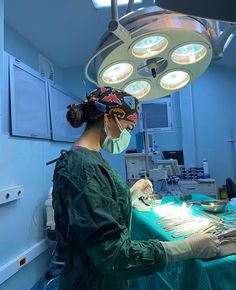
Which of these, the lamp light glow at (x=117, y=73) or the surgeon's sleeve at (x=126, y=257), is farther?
the lamp light glow at (x=117, y=73)

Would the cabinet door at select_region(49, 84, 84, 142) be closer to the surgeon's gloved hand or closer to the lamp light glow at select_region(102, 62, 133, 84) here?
the lamp light glow at select_region(102, 62, 133, 84)

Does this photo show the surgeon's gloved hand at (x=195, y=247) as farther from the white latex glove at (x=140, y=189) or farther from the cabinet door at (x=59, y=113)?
the cabinet door at (x=59, y=113)

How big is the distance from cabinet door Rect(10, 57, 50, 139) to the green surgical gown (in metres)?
1.34

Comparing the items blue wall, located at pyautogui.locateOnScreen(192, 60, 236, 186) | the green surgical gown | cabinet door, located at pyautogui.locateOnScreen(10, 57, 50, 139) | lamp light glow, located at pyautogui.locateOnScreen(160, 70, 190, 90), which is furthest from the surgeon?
blue wall, located at pyautogui.locateOnScreen(192, 60, 236, 186)

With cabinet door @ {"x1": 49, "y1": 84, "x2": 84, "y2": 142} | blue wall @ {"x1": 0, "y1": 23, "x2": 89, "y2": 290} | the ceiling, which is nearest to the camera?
blue wall @ {"x1": 0, "y1": 23, "x2": 89, "y2": 290}

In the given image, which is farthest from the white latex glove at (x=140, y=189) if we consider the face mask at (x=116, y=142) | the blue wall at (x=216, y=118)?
the blue wall at (x=216, y=118)

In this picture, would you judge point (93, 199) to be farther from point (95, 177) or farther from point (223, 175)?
point (223, 175)

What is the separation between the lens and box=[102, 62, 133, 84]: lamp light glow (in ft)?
3.54

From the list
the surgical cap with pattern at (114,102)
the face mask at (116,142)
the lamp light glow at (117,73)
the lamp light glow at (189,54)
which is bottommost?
the face mask at (116,142)

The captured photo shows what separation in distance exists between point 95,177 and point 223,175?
3.76 m

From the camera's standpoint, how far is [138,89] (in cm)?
132

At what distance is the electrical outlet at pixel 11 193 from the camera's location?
184cm

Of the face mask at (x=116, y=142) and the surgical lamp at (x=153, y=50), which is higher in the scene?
the surgical lamp at (x=153, y=50)

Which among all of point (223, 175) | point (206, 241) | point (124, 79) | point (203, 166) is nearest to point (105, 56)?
point (124, 79)
